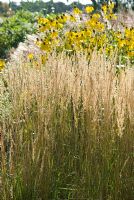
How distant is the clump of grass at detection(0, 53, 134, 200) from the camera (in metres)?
3.00

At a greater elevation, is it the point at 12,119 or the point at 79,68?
the point at 79,68

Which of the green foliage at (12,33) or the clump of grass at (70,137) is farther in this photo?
Result: the green foliage at (12,33)

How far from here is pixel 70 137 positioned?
125 inches

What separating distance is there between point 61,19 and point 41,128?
306cm

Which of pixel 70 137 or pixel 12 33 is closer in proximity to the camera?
pixel 70 137

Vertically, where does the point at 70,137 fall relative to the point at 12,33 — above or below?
below

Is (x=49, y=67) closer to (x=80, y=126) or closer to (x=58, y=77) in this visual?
(x=58, y=77)

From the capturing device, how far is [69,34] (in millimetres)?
5578

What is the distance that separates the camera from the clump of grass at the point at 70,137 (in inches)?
118

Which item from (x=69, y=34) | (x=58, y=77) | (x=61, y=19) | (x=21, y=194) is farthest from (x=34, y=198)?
(x=61, y=19)

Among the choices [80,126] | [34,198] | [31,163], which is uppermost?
[80,126]

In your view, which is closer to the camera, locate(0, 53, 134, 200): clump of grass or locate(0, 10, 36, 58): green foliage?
locate(0, 53, 134, 200): clump of grass


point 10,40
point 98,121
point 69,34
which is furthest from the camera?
point 10,40

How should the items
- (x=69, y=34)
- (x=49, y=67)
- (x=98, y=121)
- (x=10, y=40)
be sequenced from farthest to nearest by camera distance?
(x=10, y=40)
(x=69, y=34)
(x=49, y=67)
(x=98, y=121)
